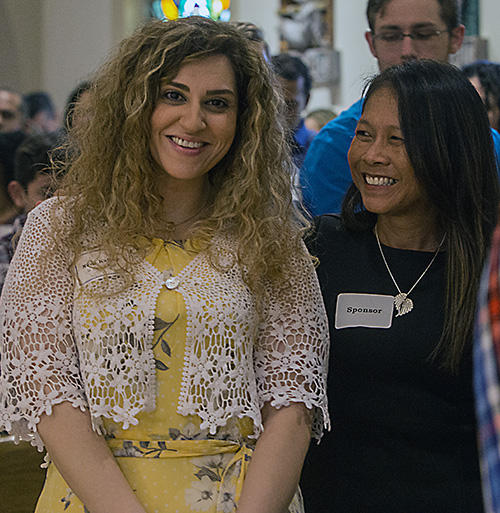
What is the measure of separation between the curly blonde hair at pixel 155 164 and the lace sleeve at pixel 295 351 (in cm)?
6

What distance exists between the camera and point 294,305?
1790 mm

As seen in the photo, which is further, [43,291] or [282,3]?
[282,3]

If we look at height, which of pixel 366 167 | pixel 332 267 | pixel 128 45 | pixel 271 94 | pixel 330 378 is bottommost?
pixel 330 378

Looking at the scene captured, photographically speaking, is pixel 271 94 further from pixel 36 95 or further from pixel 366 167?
pixel 36 95

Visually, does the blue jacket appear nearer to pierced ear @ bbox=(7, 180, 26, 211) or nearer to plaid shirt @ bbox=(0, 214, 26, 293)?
plaid shirt @ bbox=(0, 214, 26, 293)

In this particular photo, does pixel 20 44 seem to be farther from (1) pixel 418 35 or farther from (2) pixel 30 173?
(1) pixel 418 35

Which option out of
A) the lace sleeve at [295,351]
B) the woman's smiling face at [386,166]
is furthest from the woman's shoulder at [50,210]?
the woman's smiling face at [386,166]

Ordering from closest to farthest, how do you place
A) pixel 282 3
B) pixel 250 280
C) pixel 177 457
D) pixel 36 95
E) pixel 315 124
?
1. pixel 177 457
2. pixel 250 280
3. pixel 315 124
4. pixel 36 95
5. pixel 282 3

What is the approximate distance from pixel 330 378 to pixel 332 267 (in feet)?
0.94

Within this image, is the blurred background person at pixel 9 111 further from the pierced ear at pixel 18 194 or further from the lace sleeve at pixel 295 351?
the lace sleeve at pixel 295 351

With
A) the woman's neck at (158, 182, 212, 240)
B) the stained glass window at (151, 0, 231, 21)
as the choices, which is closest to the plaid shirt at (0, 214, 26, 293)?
the woman's neck at (158, 182, 212, 240)

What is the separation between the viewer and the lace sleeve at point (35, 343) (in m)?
1.62

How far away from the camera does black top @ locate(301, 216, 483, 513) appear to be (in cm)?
185

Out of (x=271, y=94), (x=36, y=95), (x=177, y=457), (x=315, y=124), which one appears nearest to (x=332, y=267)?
(x=271, y=94)
